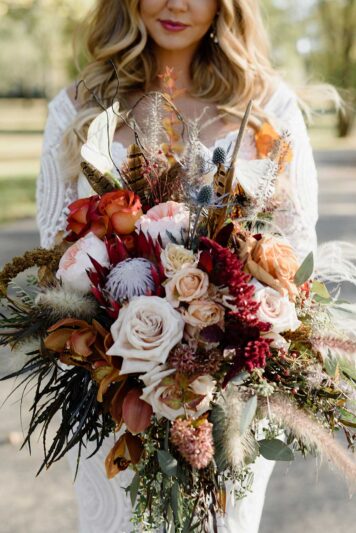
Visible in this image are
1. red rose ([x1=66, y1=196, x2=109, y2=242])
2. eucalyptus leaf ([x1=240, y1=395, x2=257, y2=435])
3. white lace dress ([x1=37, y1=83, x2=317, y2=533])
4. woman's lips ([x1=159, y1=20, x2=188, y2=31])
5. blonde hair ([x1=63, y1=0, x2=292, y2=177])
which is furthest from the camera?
blonde hair ([x1=63, y1=0, x2=292, y2=177])

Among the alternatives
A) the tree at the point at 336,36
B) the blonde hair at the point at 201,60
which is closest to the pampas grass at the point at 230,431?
the blonde hair at the point at 201,60

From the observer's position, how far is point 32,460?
3891mm

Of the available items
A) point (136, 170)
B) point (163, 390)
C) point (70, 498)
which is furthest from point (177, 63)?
point (70, 498)

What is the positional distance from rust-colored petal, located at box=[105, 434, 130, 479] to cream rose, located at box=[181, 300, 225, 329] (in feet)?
1.10

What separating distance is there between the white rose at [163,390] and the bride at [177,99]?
30.8 inches

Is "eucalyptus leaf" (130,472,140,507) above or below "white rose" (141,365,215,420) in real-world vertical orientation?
below

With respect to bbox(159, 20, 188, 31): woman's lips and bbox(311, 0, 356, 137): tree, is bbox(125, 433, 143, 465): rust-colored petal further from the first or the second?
bbox(311, 0, 356, 137): tree

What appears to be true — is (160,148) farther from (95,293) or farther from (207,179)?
(95,293)

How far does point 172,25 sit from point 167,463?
1542mm

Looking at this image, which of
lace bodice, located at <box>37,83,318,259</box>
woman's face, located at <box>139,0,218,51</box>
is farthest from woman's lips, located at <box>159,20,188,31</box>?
lace bodice, located at <box>37,83,318,259</box>

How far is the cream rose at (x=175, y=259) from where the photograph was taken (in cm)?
141

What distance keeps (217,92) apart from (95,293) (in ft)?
4.49

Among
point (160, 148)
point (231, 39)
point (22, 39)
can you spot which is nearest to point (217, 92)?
point (231, 39)

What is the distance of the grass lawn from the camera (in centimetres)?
1092
